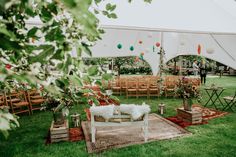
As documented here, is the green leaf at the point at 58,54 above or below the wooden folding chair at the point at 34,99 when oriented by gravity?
above

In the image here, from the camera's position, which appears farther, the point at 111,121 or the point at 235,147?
the point at 111,121

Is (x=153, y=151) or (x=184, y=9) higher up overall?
(x=184, y=9)

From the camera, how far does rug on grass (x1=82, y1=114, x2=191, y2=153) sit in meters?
5.23

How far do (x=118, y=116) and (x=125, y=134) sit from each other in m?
0.81

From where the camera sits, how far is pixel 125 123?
5.38 m

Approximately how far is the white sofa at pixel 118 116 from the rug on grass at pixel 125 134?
10.5 inches

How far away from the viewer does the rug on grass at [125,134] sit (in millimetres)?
5230

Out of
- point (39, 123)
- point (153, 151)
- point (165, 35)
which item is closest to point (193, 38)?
point (165, 35)

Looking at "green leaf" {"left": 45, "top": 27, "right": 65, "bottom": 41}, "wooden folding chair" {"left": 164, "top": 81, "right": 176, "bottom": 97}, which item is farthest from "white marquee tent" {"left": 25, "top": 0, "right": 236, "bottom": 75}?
"green leaf" {"left": 45, "top": 27, "right": 65, "bottom": 41}

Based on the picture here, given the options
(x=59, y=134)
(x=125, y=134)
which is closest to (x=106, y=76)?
(x=59, y=134)

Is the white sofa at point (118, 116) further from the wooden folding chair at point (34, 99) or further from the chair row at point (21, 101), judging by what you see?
Answer: the wooden folding chair at point (34, 99)

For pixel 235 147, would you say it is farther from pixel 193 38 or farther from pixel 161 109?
pixel 193 38

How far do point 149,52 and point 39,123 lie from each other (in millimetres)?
6573

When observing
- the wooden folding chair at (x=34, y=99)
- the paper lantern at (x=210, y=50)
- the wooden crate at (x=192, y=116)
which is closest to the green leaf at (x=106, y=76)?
the wooden crate at (x=192, y=116)
